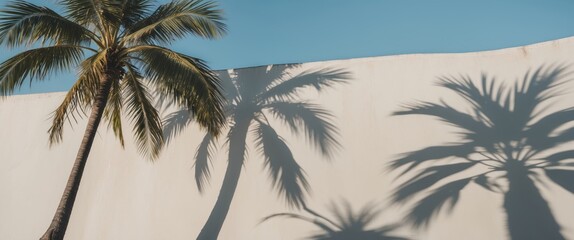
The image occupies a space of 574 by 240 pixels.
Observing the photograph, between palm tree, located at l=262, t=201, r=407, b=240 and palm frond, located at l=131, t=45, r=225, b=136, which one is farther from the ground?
palm frond, located at l=131, t=45, r=225, b=136

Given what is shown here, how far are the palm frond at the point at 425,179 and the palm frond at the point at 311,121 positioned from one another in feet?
4.70

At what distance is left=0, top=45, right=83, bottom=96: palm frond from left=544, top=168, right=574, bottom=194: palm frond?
26.2 feet

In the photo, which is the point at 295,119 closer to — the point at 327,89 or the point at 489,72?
the point at 327,89

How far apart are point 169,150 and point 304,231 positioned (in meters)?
3.30


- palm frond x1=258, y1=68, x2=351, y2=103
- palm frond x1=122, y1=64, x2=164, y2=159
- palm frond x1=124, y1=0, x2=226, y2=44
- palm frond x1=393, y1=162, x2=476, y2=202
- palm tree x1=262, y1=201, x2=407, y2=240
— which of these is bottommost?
palm tree x1=262, y1=201, x2=407, y2=240

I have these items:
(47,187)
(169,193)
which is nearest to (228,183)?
(169,193)

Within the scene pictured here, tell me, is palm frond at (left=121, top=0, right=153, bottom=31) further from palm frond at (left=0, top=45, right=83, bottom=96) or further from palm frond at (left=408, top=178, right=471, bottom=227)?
palm frond at (left=408, top=178, right=471, bottom=227)

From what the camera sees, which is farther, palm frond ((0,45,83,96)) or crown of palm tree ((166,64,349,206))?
crown of palm tree ((166,64,349,206))

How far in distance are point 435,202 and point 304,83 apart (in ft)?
11.0

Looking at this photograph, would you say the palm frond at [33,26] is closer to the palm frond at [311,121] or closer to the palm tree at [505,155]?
the palm frond at [311,121]

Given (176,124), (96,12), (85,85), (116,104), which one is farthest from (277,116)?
(96,12)

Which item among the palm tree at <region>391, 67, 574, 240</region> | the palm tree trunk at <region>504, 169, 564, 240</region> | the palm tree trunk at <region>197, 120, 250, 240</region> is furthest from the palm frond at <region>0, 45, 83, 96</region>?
the palm tree trunk at <region>504, 169, 564, 240</region>

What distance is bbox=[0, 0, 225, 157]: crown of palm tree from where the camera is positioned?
7.44 meters

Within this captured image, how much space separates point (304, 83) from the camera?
9.56 meters
